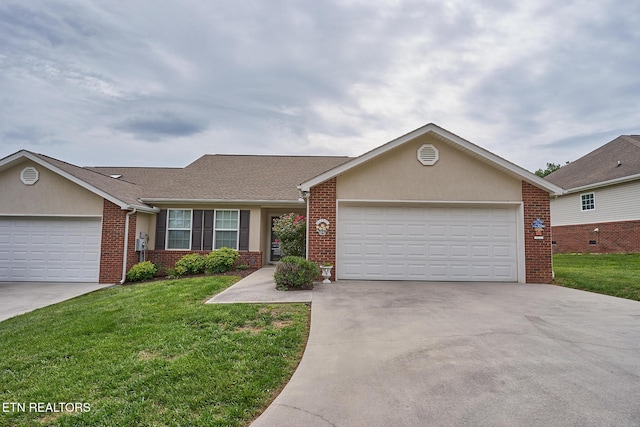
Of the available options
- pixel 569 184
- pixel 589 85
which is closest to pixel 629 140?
pixel 569 184

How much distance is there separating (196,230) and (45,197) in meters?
5.20

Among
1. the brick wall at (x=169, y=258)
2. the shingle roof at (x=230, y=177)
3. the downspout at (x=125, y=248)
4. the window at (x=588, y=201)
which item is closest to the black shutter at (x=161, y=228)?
the brick wall at (x=169, y=258)

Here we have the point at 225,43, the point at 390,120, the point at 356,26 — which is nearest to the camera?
the point at 356,26

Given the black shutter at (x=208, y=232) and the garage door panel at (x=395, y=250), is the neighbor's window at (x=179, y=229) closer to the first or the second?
the black shutter at (x=208, y=232)

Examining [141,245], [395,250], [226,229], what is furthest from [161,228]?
[395,250]

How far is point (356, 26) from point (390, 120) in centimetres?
609

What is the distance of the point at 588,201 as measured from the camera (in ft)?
60.4

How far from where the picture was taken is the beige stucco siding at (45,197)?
11.5 m

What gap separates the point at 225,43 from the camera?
37.2 ft

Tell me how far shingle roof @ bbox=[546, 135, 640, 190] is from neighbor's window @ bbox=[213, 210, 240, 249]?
19.0 m

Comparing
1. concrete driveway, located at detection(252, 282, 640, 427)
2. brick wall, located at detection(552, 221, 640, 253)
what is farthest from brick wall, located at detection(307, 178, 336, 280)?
brick wall, located at detection(552, 221, 640, 253)

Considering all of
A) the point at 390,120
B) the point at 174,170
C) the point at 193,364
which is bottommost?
the point at 193,364

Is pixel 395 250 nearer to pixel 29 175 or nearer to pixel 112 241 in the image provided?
pixel 112 241

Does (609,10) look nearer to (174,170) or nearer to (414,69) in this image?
(414,69)
